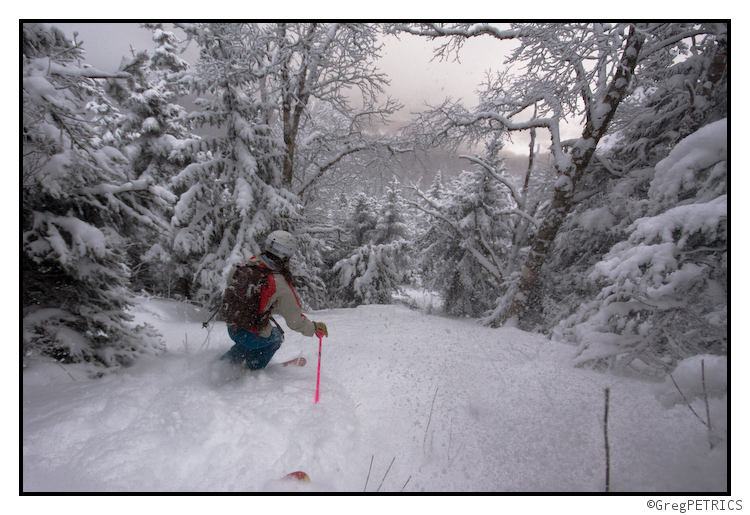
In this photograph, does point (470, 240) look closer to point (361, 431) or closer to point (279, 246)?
point (279, 246)

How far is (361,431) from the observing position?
245cm

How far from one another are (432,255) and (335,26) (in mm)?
10576

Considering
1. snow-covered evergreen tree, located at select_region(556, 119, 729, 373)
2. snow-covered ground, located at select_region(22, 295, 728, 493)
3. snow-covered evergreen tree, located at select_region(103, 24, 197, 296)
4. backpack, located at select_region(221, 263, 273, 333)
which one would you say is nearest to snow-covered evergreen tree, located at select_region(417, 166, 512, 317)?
snow-covered evergreen tree, located at select_region(556, 119, 729, 373)

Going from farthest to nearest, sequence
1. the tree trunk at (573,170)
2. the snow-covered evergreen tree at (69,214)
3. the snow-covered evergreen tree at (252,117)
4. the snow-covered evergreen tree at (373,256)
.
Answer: the snow-covered evergreen tree at (373,256) → the snow-covered evergreen tree at (252,117) → the tree trunk at (573,170) → the snow-covered evergreen tree at (69,214)

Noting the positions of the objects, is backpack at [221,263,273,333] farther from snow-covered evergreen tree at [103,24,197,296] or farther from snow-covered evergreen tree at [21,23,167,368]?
snow-covered evergreen tree at [103,24,197,296]

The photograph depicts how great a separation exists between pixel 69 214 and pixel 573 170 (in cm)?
830

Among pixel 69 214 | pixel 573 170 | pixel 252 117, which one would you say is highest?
pixel 252 117

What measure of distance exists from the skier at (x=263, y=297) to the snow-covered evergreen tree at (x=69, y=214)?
4.45 feet

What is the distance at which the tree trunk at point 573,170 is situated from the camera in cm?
500

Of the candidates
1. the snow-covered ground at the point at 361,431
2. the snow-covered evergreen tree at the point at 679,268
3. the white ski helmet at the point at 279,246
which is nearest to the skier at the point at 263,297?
the white ski helmet at the point at 279,246

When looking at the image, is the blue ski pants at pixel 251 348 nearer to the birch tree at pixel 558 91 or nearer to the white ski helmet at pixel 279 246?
the white ski helmet at pixel 279 246

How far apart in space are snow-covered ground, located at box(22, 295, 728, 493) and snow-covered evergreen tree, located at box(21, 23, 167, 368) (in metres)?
0.43

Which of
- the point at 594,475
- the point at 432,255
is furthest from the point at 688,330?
the point at 432,255

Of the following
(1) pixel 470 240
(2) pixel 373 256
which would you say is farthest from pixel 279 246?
(2) pixel 373 256
